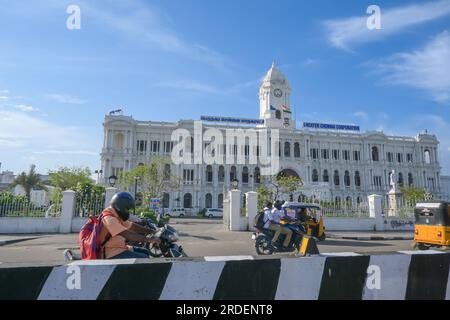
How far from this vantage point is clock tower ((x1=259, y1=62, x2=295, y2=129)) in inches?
2073

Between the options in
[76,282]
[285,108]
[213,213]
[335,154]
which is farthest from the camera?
[285,108]

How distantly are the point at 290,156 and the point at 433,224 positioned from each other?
131 feet

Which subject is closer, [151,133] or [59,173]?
[59,173]

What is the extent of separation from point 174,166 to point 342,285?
4406 centimetres

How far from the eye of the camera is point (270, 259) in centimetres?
283

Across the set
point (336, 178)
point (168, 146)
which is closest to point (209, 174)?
point (168, 146)

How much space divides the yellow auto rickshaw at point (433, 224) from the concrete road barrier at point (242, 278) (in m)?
7.72

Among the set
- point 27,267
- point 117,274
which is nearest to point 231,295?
point 117,274

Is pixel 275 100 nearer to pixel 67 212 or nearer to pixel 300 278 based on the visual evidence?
pixel 67 212

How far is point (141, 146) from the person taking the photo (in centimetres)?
4725

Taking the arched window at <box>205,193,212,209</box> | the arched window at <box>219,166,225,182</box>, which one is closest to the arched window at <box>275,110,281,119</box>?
the arched window at <box>219,166,225,182</box>

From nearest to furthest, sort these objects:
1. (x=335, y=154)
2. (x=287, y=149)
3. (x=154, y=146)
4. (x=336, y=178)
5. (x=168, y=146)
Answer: (x=154, y=146) → (x=168, y=146) → (x=287, y=149) → (x=336, y=178) → (x=335, y=154)
